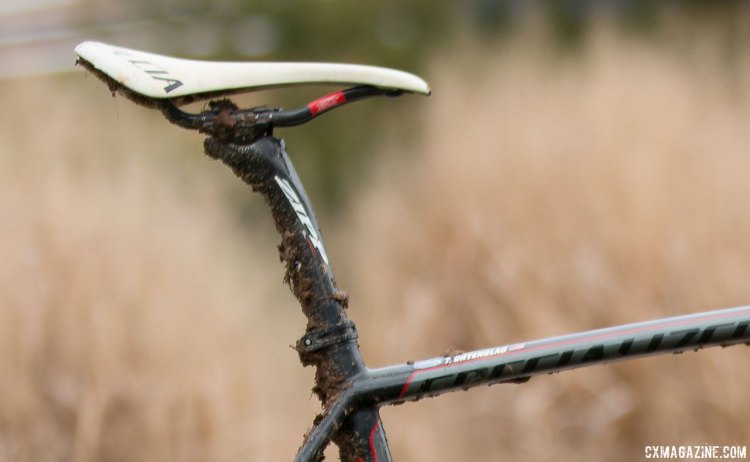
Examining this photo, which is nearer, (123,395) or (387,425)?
(123,395)

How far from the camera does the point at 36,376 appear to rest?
2.91 metres

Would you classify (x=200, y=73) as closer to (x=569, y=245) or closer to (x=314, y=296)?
(x=314, y=296)

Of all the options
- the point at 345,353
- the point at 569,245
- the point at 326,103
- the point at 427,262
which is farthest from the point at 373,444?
the point at 427,262

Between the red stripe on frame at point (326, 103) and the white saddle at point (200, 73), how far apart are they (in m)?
0.02

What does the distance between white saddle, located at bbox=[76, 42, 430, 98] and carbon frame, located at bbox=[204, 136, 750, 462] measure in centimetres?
9

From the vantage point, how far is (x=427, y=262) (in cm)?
390

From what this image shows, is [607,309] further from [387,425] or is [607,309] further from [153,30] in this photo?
[153,30]

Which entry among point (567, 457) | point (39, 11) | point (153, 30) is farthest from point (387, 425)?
point (39, 11)

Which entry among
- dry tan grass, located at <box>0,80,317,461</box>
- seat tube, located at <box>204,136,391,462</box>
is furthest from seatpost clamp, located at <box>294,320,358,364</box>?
dry tan grass, located at <box>0,80,317,461</box>

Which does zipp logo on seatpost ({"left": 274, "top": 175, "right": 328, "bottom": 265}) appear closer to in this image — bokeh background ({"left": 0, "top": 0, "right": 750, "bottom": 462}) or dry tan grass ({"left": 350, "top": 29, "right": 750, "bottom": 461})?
bokeh background ({"left": 0, "top": 0, "right": 750, "bottom": 462})

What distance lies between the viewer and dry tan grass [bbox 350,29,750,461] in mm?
3215

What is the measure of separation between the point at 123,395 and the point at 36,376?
292 mm

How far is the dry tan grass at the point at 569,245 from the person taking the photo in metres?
3.21

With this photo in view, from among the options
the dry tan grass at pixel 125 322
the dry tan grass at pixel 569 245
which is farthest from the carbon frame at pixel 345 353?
the dry tan grass at pixel 569 245
